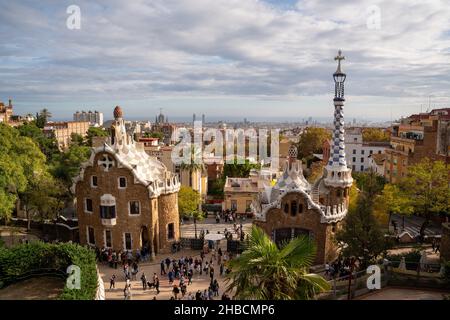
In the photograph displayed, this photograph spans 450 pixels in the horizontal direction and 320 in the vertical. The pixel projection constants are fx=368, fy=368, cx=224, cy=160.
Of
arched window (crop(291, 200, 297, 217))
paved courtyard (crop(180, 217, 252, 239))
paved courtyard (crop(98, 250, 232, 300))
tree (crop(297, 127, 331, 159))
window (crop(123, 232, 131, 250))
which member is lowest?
paved courtyard (crop(98, 250, 232, 300))

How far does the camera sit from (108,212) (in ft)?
96.5

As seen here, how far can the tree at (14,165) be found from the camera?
2973cm

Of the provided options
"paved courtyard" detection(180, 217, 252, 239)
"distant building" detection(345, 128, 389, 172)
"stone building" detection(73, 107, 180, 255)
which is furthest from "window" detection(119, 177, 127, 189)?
"distant building" detection(345, 128, 389, 172)

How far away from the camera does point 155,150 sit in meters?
48.8

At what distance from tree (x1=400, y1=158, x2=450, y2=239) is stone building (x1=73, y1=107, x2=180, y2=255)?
2093 centimetres

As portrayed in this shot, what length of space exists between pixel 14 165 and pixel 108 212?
9.41 metres

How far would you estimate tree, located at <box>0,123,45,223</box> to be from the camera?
29.7 metres

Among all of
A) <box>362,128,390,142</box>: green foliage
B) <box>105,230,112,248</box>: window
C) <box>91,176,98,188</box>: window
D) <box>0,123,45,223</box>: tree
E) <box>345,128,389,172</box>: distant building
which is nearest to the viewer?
<box>0,123,45,223</box>: tree

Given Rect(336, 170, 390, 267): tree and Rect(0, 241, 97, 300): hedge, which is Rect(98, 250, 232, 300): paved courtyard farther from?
Rect(336, 170, 390, 267): tree

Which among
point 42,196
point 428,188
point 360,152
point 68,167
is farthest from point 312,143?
point 42,196

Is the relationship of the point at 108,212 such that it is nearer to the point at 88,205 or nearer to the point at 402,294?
the point at 88,205

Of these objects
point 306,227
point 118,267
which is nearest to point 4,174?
point 118,267
